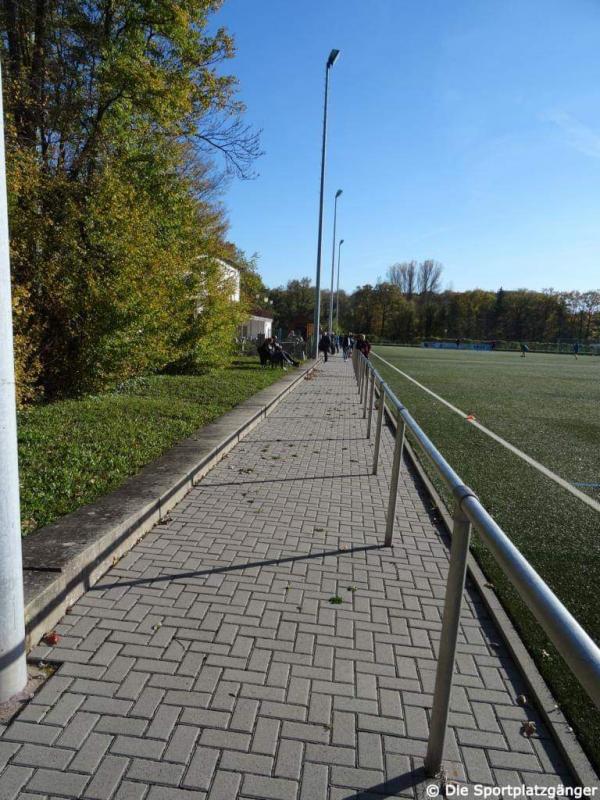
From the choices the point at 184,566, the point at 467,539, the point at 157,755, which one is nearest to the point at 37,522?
the point at 184,566

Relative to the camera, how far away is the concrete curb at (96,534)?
2.98 metres

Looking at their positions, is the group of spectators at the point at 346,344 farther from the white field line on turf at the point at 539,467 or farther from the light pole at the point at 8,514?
the light pole at the point at 8,514

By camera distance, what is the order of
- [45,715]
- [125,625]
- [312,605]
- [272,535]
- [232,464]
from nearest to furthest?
[45,715]
[125,625]
[312,605]
[272,535]
[232,464]

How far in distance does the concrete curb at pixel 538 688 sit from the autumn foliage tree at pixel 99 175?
7.13 meters

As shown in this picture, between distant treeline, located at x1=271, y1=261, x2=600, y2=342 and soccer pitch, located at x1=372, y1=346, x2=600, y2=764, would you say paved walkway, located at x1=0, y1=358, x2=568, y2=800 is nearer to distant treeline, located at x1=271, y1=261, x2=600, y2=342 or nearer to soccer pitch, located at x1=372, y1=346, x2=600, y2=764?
soccer pitch, located at x1=372, y1=346, x2=600, y2=764

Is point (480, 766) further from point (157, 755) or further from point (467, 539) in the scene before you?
point (157, 755)

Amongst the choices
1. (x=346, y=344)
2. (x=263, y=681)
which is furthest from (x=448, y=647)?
(x=346, y=344)

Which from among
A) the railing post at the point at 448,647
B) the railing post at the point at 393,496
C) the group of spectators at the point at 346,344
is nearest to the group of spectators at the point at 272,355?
the group of spectators at the point at 346,344

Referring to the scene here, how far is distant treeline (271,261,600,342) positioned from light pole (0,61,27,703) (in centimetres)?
9144

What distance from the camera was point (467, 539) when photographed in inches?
82.2

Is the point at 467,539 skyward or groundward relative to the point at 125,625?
skyward

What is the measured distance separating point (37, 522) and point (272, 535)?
1831 mm

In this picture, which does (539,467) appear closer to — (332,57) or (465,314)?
(332,57)

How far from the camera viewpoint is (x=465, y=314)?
100125 mm
